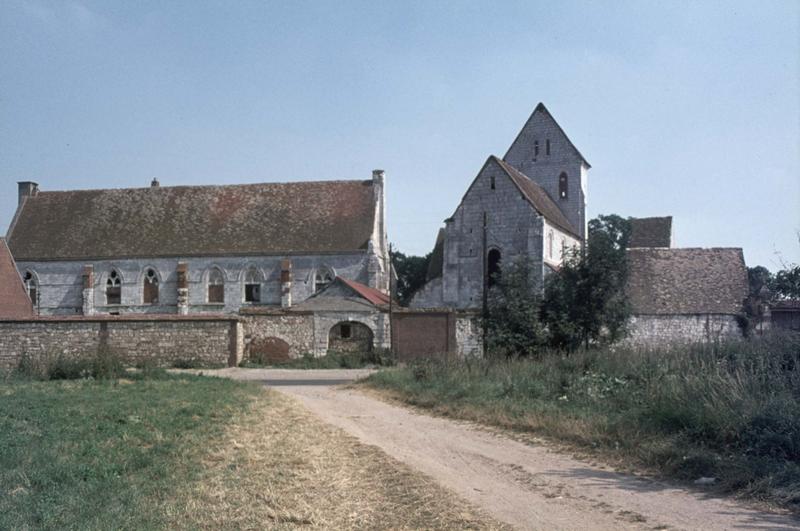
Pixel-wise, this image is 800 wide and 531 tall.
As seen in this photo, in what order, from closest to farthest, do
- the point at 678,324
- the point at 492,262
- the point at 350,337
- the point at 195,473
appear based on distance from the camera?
the point at 195,473, the point at 350,337, the point at 678,324, the point at 492,262

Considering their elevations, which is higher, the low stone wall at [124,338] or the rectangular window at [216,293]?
the rectangular window at [216,293]

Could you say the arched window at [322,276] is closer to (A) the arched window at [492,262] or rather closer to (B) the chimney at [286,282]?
(B) the chimney at [286,282]

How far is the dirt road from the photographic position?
26.4 feet

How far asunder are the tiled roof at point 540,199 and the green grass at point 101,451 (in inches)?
1059

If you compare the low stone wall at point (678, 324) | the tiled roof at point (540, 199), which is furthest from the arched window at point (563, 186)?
the low stone wall at point (678, 324)

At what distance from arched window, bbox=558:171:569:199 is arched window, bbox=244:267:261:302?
20109 mm

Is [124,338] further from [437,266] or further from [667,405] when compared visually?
[667,405]

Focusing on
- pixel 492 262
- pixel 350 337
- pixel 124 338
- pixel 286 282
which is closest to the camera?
pixel 124 338

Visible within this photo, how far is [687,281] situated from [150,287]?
3206cm

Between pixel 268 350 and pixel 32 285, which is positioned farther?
pixel 32 285

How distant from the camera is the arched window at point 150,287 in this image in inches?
1978

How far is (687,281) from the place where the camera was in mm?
44312

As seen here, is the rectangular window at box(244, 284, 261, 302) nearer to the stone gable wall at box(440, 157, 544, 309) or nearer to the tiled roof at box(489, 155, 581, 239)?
the stone gable wall at box(440, 157, 544, 309)

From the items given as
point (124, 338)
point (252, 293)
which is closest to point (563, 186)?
point (252, 293)
